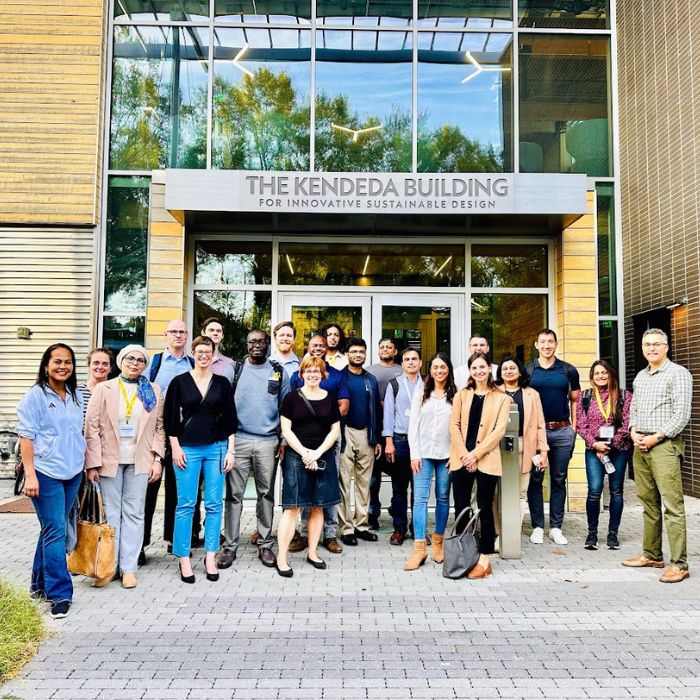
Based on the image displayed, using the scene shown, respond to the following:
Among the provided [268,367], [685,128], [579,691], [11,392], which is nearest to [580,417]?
[268,367]

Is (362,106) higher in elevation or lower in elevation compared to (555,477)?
higher

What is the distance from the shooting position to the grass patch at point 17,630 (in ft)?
13.2

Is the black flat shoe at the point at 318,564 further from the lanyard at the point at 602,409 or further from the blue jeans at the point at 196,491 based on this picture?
the lanyard at the point at 602,409

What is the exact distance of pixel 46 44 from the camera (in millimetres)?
10133

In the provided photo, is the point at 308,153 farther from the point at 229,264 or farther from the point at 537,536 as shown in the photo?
the point at 537,536

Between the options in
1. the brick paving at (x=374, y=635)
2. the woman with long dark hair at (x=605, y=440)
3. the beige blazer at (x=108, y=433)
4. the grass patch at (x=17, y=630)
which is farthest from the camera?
the woman with long dark hair at (x=605, y=440)

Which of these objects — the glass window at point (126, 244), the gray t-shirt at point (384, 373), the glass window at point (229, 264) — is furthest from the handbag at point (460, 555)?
the glass window at point (126, 244)

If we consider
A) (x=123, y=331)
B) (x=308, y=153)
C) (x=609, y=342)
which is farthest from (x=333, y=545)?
(x=308, y=153)

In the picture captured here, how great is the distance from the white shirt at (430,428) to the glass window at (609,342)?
493cm

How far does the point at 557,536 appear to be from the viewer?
23.9ft

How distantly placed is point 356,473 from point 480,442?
176 cm

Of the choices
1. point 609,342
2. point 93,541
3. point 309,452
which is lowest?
point 93,541

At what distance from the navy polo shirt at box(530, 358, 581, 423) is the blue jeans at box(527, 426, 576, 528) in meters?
0.17

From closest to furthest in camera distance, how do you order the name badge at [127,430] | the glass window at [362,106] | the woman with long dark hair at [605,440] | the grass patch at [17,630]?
the grass patch at [17,630] < the name badge at [127,430] < the woman with long dark hair at [605,440] < the glass window at [362,106]
